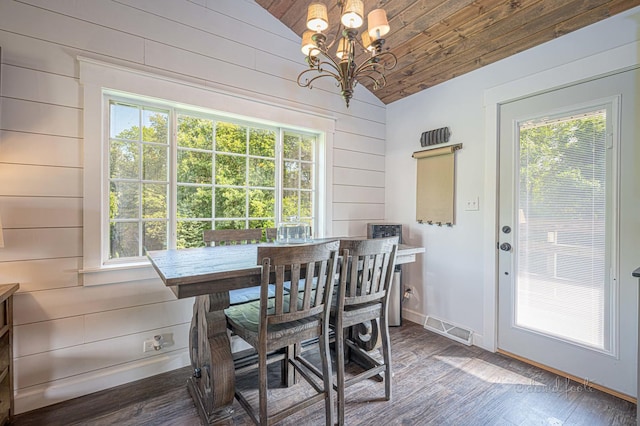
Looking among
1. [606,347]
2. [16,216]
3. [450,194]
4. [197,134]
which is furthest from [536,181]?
[16,216]

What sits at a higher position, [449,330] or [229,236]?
[229,236]

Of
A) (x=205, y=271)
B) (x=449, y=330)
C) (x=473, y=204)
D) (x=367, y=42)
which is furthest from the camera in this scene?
(x=449, y=330)

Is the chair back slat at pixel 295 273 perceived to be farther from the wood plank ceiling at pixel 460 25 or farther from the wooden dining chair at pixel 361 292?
the wood plank ceiling at pixel 460 25

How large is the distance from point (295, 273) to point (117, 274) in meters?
1.48

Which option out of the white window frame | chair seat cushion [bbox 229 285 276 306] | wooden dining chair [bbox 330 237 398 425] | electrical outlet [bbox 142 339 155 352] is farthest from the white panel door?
electrical outlet [bbox 142 339 155 352]

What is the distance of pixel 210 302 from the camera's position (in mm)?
1581

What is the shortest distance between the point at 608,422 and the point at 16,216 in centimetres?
380

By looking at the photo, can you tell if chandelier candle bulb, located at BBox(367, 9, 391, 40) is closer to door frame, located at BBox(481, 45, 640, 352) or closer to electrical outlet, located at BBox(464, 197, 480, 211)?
door frame, located at BBox(481, 45, 640, 352)

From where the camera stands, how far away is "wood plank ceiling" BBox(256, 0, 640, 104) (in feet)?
6.62

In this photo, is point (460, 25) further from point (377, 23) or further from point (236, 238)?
point (236, 238)

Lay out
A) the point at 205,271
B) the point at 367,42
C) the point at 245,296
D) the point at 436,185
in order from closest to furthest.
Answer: the point at 205,271 < the point at 367,42 < the point at 245,296 < the point at 436,185

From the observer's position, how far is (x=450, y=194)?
2.89 metres

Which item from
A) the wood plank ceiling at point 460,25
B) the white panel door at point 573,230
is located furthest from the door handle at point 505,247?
the wood plank ceiling at point 460,25

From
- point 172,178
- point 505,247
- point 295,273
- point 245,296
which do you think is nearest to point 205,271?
point 295,273
